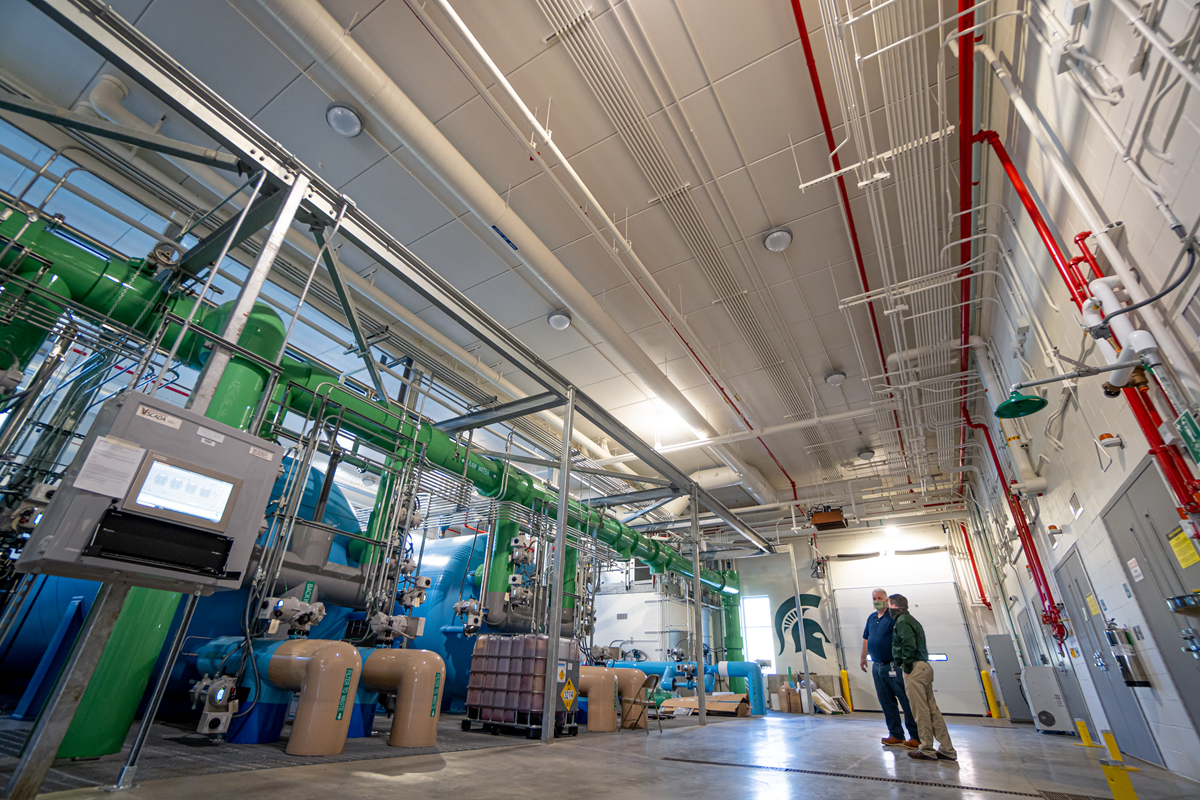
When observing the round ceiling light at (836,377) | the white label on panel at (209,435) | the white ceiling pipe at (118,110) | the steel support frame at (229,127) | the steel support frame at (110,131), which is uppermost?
the round ceiling light at (836,377)

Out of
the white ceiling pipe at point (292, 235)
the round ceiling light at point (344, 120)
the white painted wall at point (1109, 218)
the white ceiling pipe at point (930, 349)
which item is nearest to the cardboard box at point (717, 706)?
the white painted wall at point (1109, 218)

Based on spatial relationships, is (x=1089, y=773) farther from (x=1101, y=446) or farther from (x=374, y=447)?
(x=374, y=447)

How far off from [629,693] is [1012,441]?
17.8 feet

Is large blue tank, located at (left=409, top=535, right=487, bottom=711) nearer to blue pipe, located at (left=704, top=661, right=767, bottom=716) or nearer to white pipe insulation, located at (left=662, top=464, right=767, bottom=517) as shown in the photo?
white pipe insulation, located at (left=662, top=464, right=767, bottom=517)

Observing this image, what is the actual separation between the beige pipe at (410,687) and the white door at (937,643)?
459 inches

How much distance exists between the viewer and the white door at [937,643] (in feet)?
38.7

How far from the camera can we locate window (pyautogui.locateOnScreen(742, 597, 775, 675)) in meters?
14.1

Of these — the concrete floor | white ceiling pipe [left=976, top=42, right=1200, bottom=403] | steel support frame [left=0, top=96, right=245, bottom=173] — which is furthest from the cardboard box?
steel support frame [left=0, top=96, right=245, bottom=173]

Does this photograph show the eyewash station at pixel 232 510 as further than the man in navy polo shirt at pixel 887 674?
No

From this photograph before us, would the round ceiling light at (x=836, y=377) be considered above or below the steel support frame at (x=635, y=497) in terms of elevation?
above

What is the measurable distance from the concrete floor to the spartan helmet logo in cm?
883

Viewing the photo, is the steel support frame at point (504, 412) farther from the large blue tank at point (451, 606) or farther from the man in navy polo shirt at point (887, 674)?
the man in navy polo shirt at point (887, 674)

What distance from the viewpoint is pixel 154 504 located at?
86.1 inches

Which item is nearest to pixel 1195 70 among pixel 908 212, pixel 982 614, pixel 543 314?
pixel 908 212
